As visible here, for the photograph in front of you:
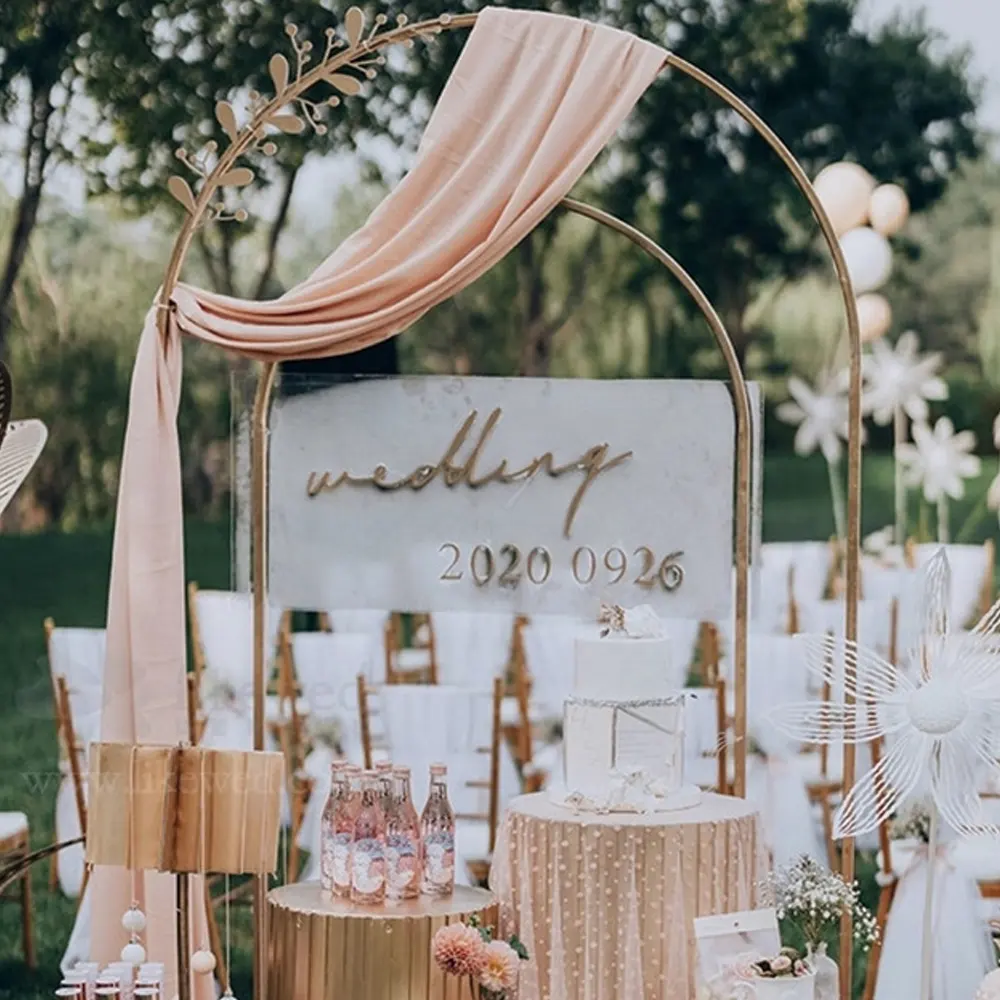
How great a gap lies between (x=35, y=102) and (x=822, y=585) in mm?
4035

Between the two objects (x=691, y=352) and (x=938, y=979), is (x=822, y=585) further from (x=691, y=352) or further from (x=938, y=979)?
(x=938, y=979)

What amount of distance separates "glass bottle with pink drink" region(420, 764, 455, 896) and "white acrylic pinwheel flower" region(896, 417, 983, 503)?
4.92m

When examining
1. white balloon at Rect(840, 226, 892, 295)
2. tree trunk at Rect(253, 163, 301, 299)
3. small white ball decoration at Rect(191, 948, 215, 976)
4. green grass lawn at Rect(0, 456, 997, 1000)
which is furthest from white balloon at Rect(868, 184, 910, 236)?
small white ball decoration at Rect(191, 948, 215, 976)

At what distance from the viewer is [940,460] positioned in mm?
8461

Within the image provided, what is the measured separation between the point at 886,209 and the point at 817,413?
1.00 metres

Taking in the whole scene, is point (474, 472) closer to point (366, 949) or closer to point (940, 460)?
point (366, 949)

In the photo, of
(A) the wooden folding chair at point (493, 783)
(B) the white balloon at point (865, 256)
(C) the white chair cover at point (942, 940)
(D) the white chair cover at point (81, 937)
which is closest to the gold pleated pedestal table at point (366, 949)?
(A) the wooden folding chair at point (493, 783)

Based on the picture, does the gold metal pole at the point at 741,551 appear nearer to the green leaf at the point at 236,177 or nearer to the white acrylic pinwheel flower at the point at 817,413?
the green leaf at the point at 236,177

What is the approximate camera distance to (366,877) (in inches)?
153

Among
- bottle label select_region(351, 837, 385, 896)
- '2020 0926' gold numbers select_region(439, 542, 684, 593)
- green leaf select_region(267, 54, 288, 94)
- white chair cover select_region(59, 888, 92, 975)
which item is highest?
green leaf select_region(267, 54, 288, 94)

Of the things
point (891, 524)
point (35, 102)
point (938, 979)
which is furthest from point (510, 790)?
point (35, 102)

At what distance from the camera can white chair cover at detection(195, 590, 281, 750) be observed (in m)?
6.33

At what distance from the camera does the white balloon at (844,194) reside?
799 cm

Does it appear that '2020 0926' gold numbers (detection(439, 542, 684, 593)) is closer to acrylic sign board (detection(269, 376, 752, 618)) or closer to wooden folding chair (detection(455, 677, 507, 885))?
acrylic sign board (detection(269, 376, 752, 618))
